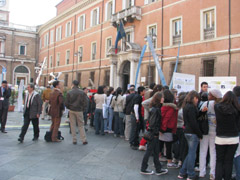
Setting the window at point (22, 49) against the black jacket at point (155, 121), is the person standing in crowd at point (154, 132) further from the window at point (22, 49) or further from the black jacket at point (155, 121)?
the window at point (22, 49)

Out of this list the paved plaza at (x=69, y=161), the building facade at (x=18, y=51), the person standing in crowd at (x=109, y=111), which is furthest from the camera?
the building facade at (x=18, y=51)

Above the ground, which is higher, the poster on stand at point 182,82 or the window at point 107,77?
the window at point 107,77

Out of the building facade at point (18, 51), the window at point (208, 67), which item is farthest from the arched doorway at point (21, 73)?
the window at point (208, 67)

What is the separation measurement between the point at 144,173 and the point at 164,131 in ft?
3.12

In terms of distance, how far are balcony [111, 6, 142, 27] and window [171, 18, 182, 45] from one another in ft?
12.7

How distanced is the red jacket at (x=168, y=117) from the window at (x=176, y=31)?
13.5 m

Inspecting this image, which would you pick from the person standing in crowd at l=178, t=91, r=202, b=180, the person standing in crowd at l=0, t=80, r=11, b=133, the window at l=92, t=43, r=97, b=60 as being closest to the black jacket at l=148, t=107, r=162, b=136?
the person standing in crowd at l=178, t=91, r=202, b=180

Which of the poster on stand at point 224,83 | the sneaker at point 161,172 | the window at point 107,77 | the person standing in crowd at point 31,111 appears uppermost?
the window at point 107,77

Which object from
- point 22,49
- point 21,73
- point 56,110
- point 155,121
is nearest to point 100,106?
point 56,110

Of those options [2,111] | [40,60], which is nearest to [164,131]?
[2,111]

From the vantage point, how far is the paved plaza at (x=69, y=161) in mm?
4473

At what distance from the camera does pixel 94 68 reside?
26.8 metres

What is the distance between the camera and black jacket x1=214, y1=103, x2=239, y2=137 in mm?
3875

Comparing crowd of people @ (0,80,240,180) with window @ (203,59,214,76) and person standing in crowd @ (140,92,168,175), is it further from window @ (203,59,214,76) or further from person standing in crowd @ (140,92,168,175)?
window @ (203,59,214,76)
